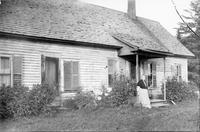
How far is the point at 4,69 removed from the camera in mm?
12109

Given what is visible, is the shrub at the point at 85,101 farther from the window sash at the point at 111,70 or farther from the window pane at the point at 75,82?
the window sash at the point at 111,70

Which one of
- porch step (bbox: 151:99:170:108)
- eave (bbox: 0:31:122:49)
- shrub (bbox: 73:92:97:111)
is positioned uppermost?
eave (bbox: 0:31:122:49)

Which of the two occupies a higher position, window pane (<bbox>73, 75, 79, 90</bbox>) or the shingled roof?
the shingled roof

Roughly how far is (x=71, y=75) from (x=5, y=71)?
358 cm

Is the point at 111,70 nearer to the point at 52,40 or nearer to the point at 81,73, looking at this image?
the point at 81,73

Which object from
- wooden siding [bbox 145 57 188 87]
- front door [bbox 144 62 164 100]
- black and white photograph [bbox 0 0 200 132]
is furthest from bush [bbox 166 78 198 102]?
front door [bbox 144 62 164 100]

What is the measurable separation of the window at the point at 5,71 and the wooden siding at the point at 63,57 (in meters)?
0.34

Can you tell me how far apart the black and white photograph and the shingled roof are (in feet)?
0.19

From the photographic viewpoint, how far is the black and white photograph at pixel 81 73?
10.3 meters

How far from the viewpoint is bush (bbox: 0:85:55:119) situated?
1100cm

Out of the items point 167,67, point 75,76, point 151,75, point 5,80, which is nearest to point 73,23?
point 75,76

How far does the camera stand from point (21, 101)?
11.0 metres

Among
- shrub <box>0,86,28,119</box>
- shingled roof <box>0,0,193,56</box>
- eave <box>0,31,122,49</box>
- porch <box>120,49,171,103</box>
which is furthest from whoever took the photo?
porch <box>120,49,171,103</box>

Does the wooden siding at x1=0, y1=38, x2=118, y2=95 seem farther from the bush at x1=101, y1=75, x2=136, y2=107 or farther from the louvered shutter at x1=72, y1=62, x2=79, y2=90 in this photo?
the bush at x1=101, y1=75, x2=136, y2=107
